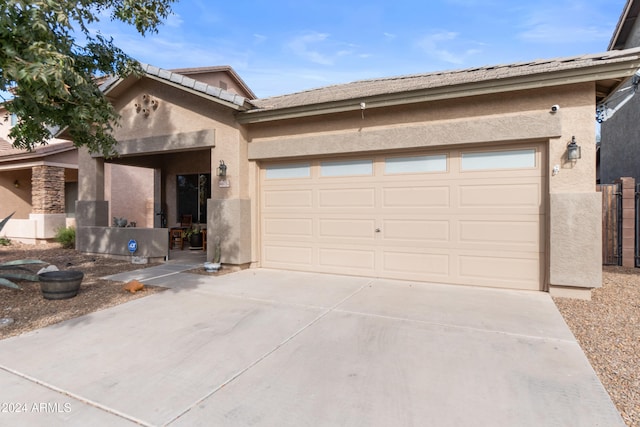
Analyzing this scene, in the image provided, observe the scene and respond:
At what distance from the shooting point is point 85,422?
2.50 meters

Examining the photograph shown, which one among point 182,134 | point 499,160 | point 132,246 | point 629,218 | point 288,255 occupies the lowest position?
point 288,255

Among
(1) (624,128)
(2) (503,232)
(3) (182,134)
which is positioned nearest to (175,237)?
(3) (182,134)

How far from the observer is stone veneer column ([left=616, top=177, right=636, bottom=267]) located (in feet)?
25.0

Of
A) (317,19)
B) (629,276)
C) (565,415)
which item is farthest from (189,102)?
(629,276)

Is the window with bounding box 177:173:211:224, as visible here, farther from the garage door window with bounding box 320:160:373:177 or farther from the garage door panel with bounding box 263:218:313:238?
the garage door window with bounding box 320:160:373:177

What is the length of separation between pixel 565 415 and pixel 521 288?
3.90 m

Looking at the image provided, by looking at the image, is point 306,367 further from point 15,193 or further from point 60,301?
point 15,193

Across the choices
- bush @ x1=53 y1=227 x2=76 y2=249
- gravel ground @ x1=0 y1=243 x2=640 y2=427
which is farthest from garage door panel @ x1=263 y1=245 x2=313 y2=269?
bush @ x1=53 y1=227 x2=76 y2=249

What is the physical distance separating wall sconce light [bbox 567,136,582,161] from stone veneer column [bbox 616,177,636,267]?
11.4ft

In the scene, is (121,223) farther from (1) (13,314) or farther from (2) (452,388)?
(2) (452,388)

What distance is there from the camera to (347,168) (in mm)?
7406

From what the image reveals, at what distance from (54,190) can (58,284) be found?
384 inches

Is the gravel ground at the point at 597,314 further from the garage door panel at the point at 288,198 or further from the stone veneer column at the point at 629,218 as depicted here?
the garage door panel at the point at 288,198

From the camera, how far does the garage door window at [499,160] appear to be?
235 inches
